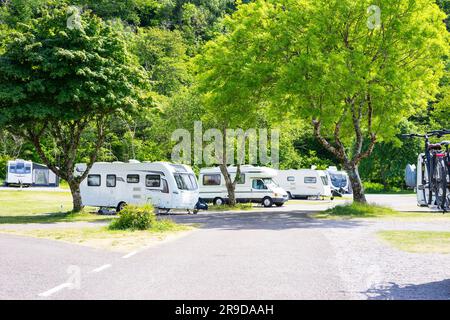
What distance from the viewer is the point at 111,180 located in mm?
30609

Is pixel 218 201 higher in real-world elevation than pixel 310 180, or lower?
lower

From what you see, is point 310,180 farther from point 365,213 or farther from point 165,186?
point 165,186

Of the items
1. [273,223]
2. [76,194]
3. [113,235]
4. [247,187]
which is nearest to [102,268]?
[113,235]

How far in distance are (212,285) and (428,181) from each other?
12.5 feet

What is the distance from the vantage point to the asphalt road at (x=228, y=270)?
7.99 m

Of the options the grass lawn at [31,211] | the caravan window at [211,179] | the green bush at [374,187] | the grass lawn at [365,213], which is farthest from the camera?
the green bush at [374,187]

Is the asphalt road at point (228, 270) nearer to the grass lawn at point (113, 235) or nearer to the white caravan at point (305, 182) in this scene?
the grass lawn at point (113, 235)

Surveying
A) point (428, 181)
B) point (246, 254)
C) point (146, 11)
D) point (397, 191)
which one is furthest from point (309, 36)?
point (146, 11)

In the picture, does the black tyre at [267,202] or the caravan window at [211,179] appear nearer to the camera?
the black tyre at [267,202]

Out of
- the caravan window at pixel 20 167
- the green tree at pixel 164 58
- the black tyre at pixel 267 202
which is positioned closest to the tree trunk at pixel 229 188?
the black tyre at pixel 267 202

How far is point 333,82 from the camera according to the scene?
25.9 m

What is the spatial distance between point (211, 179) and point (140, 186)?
10746 millimetres

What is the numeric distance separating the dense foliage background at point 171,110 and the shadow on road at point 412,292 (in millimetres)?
20269
